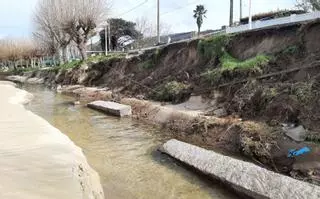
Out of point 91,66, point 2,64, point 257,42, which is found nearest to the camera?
point 257,42

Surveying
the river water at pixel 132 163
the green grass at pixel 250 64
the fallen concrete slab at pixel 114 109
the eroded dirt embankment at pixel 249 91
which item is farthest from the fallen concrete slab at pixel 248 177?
the fallen concrete slab at pixel 114 109

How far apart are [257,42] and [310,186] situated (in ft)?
39.1

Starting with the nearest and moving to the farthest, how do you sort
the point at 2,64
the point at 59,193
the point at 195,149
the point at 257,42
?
1. the point at 59,193
2. the point at 195,149
3. the point at 257,42
4. the point at 2,64

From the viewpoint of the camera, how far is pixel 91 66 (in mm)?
35688

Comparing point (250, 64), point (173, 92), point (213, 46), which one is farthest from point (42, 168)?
point (213, 46)

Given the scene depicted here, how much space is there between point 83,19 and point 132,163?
102ft

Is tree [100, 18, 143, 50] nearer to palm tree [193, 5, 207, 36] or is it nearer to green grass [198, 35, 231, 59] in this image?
palm tree [193, 5, 207, 36]

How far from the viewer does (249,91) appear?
44.3 ft

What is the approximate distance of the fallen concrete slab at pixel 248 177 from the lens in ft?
22.5

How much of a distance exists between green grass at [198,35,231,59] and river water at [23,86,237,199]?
5.57 m

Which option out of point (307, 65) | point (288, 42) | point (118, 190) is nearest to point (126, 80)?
point (288, 42)

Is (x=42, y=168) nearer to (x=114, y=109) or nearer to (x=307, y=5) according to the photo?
(x=114, y=109)

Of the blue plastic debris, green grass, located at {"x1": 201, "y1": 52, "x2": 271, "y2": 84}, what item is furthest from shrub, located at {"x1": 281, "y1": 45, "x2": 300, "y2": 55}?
the blue plastic debris

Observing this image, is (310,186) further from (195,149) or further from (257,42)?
(257,42)
